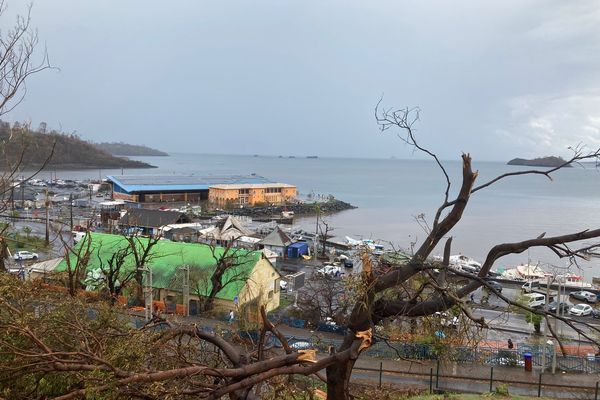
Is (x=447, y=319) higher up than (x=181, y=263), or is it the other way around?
(x=447, y=319)

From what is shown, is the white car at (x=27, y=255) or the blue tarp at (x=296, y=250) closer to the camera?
the white car at (x=27, y=255)

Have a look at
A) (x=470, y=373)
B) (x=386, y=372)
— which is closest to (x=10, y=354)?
(x=386, y=372)

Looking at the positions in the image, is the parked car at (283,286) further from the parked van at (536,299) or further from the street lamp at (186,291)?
the parked van at (536,299)

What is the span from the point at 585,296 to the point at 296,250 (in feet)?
48.7

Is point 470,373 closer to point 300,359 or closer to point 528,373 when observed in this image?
point 528,373

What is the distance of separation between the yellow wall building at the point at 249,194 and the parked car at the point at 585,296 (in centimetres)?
3376

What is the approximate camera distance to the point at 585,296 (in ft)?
67.9

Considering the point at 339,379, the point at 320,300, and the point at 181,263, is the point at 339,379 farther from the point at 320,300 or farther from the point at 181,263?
the point at 320,300

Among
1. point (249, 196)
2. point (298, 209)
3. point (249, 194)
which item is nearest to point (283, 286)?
point (298, 209)

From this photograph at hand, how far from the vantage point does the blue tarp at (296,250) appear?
27.4 m

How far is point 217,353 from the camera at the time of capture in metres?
4.11

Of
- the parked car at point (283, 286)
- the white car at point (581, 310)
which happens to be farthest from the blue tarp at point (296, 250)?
the white car at point (581, 310)

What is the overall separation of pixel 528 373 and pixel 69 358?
1062cm

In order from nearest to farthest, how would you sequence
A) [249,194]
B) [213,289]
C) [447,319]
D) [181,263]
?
[447,319]
[213,289]
[181,263]
[249,194]
